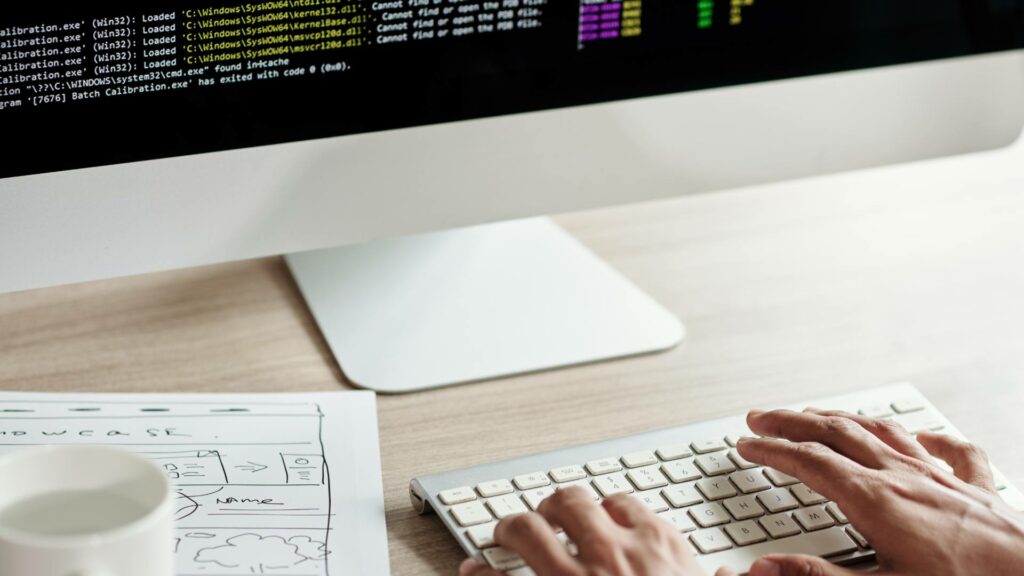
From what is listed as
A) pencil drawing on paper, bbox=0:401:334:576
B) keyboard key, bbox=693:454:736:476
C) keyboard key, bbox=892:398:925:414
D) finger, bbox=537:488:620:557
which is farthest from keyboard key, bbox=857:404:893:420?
pencil drawing on paper, bbox=0:401:334:576

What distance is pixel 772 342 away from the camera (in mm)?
755

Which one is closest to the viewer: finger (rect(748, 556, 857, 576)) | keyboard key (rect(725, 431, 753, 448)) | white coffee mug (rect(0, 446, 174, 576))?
white coffee mug (rect(0, 446, 174, 576))

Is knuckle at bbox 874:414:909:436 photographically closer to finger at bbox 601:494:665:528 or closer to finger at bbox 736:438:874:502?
finger at bbox 736:438:874:502

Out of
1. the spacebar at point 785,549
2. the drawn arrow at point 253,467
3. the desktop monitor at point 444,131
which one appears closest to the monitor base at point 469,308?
the desktop monitor at point 444,131

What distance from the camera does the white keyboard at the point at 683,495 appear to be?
20.8 inches

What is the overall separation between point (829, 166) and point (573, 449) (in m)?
0.33

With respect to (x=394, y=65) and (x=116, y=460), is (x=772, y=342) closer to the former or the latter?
(x=394, y=65)

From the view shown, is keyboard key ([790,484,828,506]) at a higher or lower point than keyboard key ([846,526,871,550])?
higher

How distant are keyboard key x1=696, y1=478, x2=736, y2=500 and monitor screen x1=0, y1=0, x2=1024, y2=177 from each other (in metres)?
0.25

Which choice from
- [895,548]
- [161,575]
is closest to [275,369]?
[161,575]

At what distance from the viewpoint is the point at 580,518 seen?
1.63 ft

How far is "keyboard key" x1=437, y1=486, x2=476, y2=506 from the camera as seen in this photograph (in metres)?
0.54

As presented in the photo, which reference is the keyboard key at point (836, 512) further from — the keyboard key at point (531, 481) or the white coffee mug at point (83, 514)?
the white coffee mug at point (83, 514)

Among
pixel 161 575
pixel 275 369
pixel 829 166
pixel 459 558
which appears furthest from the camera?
pixel 829 166
